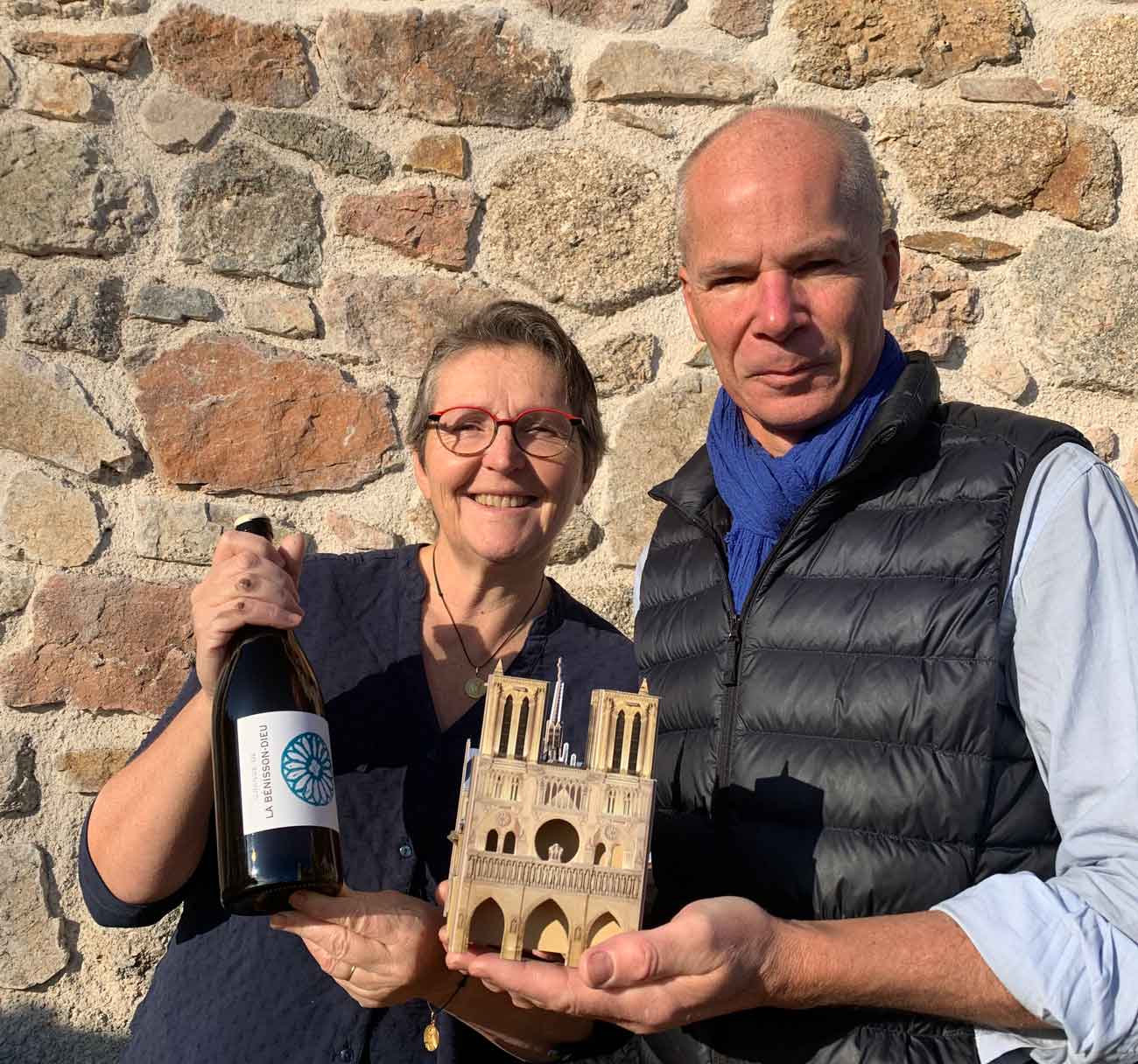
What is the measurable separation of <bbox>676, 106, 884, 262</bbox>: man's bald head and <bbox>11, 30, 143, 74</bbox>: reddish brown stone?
5.15 feet

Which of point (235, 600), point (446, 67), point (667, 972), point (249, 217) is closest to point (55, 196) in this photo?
point (249, 217)

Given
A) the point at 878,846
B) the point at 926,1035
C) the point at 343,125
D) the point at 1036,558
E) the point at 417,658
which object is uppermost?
the point at 343,125

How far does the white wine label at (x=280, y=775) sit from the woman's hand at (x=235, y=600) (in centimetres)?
17

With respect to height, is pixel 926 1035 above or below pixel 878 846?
below

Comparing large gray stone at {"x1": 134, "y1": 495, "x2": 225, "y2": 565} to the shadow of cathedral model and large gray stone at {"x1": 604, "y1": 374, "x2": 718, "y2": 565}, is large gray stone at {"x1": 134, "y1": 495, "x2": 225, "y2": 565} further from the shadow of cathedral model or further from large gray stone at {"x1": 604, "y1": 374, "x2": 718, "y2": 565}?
the shadow of cathedral model

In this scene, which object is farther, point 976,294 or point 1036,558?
point 976,294

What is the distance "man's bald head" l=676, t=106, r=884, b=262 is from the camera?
6.35 ft

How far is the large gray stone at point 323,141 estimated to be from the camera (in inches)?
115

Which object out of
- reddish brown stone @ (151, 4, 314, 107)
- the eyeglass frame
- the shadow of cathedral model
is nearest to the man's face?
the eyeglass frame

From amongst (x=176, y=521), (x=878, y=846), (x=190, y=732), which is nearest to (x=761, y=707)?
(x=878, y=846)

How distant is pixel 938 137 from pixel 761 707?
1780 mm

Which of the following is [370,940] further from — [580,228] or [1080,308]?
[1080,308]

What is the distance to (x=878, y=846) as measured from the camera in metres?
1.71

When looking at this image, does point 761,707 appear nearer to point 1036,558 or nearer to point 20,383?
point 1036,558
